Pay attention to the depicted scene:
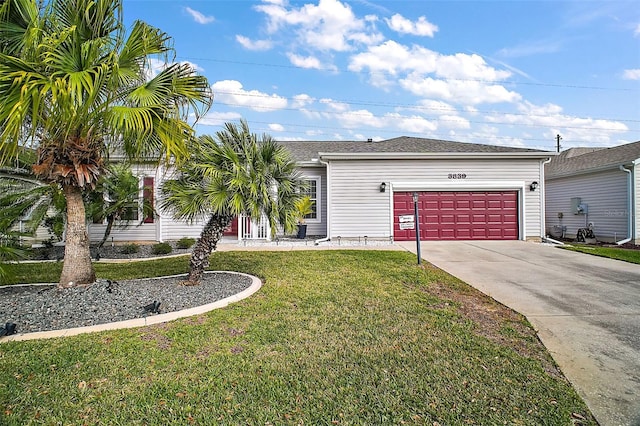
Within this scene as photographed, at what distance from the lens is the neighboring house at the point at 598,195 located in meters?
12.6

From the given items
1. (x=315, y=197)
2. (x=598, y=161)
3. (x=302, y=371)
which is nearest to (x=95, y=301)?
(x=302, y=371)

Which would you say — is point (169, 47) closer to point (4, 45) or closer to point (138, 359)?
point (4, 45)

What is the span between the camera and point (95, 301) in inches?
173

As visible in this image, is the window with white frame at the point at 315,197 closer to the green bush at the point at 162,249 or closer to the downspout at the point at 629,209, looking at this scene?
the green bush at the point at 162,249

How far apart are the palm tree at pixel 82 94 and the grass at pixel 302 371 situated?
2.19 m

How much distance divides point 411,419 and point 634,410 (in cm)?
162

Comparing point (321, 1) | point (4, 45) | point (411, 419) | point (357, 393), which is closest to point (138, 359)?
point (357, 393)

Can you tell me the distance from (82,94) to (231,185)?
205 cm

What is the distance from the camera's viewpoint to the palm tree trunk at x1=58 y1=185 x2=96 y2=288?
15.4 feet

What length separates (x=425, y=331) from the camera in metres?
3.65

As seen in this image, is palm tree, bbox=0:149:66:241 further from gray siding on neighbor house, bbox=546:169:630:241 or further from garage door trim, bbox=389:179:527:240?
gray siding on neighbor house, bbox=546:169:630:241

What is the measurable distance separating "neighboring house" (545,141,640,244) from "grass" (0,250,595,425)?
12.8m

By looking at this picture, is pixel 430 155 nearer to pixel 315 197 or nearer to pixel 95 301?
pixel 315 197

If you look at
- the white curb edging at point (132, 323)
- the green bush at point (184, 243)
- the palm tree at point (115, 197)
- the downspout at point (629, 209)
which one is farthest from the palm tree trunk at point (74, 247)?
the downspout at point (629, 209)
